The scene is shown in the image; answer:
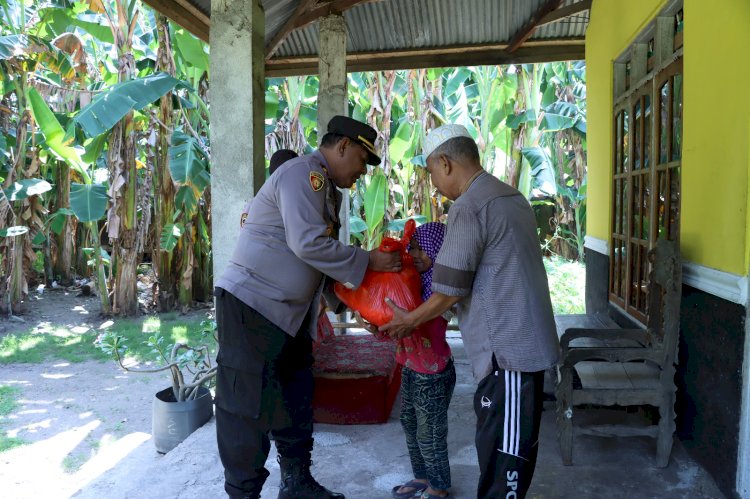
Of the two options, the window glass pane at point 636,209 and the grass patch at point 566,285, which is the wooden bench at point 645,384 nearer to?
the window glass pane at point 636,209

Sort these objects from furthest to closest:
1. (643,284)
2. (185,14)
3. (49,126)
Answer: (49,126)
(185,14)
(643,284)

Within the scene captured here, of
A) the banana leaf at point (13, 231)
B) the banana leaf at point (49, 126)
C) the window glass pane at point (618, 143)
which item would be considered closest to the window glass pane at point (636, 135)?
the window glass pane at point (618, 143)

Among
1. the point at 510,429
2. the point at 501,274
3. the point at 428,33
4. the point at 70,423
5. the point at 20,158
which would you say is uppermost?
the point at 428,33

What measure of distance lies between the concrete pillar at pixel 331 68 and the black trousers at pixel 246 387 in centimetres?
341

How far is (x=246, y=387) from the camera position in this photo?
268cm

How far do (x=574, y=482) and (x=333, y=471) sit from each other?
4.12 feet

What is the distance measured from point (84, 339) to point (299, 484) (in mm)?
7438

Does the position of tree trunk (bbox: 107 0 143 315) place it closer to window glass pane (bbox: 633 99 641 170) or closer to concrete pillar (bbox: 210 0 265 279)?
concrete pillar (bbox: 210 0 265 279)

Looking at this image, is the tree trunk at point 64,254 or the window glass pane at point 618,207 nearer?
the window glass pane at point 618,207

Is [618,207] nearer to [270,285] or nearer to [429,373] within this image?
[429,373]

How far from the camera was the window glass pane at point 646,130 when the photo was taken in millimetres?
4344

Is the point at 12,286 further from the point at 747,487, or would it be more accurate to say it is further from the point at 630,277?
the point at 747,487

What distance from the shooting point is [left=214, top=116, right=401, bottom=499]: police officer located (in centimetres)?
261

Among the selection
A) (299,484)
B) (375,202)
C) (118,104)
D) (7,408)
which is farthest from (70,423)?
(375,202)
